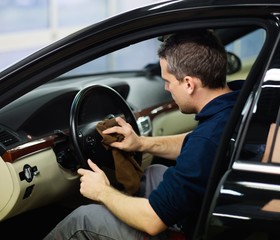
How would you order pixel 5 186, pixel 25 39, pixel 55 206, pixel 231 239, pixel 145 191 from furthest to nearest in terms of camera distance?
1. pixel 25 39
2. pixel 55 206
3. pixel 145 191
4. pixel 5 186
5. pixel 231 239

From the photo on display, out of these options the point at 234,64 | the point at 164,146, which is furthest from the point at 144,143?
the point at 234,64

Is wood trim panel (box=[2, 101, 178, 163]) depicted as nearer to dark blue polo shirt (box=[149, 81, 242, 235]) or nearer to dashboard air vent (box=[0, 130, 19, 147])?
dashboard air vent (box=[0, 130, 19, 147])

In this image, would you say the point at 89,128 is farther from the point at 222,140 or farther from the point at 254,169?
the point at 254,169

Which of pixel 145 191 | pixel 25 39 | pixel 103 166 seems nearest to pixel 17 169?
pixel 103 166

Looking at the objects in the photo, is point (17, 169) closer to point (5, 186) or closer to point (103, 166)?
point (5, 186)

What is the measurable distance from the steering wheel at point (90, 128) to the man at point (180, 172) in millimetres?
152

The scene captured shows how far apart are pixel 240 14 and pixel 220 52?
0.23m

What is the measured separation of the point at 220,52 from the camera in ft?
5.99

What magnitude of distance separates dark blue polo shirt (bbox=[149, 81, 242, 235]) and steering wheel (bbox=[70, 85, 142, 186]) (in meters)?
0.47

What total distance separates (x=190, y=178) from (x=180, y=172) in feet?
0.11

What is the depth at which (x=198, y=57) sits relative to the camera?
1791mm

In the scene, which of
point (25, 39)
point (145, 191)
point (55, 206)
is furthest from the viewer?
point (25, 39)

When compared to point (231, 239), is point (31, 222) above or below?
below

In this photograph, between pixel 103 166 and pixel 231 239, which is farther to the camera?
pixel 103 166
